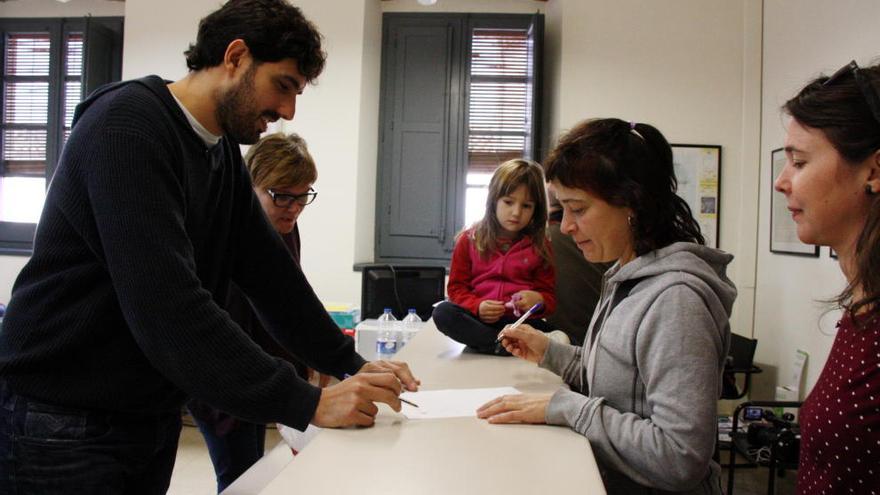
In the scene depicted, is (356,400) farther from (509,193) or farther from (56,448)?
(509,193)

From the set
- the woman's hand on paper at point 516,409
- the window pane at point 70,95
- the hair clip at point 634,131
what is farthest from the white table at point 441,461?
the window pane at point 70,95

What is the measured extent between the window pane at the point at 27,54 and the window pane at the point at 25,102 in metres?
0.11

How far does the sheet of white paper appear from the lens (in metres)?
1.06

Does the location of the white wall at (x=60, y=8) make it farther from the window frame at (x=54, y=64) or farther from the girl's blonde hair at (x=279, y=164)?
the girl's blonde hair at (x=279, y=164)

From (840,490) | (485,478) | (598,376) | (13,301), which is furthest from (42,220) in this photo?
(840,490)

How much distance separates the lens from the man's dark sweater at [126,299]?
34.5 inches

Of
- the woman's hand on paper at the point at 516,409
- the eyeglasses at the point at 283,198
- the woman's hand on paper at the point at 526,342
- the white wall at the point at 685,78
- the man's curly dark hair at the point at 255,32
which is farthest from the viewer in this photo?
the white wall at the point at 685,78

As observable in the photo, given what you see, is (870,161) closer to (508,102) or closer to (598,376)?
(598,376)

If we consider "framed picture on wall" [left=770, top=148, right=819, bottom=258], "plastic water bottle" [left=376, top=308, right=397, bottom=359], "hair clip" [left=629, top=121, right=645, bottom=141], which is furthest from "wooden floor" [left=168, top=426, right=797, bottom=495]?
"hair clip" [left=629, top=121, right=645, bottom=141]

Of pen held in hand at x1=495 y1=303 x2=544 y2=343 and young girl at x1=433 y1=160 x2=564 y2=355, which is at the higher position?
young girl at x1=433 y1=160 x2=564 y2=355

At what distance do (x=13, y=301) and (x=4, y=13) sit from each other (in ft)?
18.1

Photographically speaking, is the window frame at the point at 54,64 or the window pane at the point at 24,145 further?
the window pane at the point at 24,145

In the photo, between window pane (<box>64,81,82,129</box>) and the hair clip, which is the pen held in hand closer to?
the hair clip

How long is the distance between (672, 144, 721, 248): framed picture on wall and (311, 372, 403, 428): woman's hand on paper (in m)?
3.56
